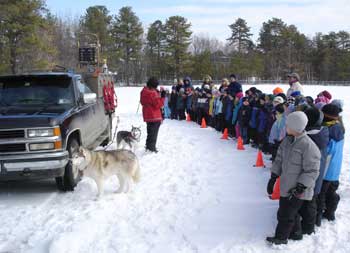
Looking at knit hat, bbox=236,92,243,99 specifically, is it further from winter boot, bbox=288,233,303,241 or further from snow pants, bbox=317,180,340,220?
winter boot, bbox=288,233,303,241

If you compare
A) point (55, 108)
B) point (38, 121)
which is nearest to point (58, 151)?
point (38, 121)

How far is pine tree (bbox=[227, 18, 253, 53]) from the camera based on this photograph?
88.6 meters

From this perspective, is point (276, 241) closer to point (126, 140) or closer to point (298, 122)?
point (298, 122)

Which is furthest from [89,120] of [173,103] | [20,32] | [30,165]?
[20,32]

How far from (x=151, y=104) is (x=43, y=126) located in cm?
389

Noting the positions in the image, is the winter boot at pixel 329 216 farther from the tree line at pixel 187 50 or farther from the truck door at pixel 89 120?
the tree line at pixel 187 50

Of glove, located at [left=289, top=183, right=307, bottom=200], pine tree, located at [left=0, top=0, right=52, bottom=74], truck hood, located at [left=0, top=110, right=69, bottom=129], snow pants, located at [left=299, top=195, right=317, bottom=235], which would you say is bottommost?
snow pants, located at [left=299, top=195, right=317, bottom=235]

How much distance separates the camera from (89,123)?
830 centimetres

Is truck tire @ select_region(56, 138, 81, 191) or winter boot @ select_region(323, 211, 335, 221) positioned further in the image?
truck tire @ select_region(56, 138, 81, 191)

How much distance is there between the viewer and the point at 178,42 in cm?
7250

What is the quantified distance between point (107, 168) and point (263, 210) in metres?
2.55

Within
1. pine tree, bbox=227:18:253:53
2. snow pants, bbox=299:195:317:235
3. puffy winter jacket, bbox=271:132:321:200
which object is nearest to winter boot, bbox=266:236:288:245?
snow pants, bbox=299:195:317:235

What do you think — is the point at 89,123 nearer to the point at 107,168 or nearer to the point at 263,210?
the point at 107,168

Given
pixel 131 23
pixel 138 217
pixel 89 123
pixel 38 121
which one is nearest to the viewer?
pixel 138 217
